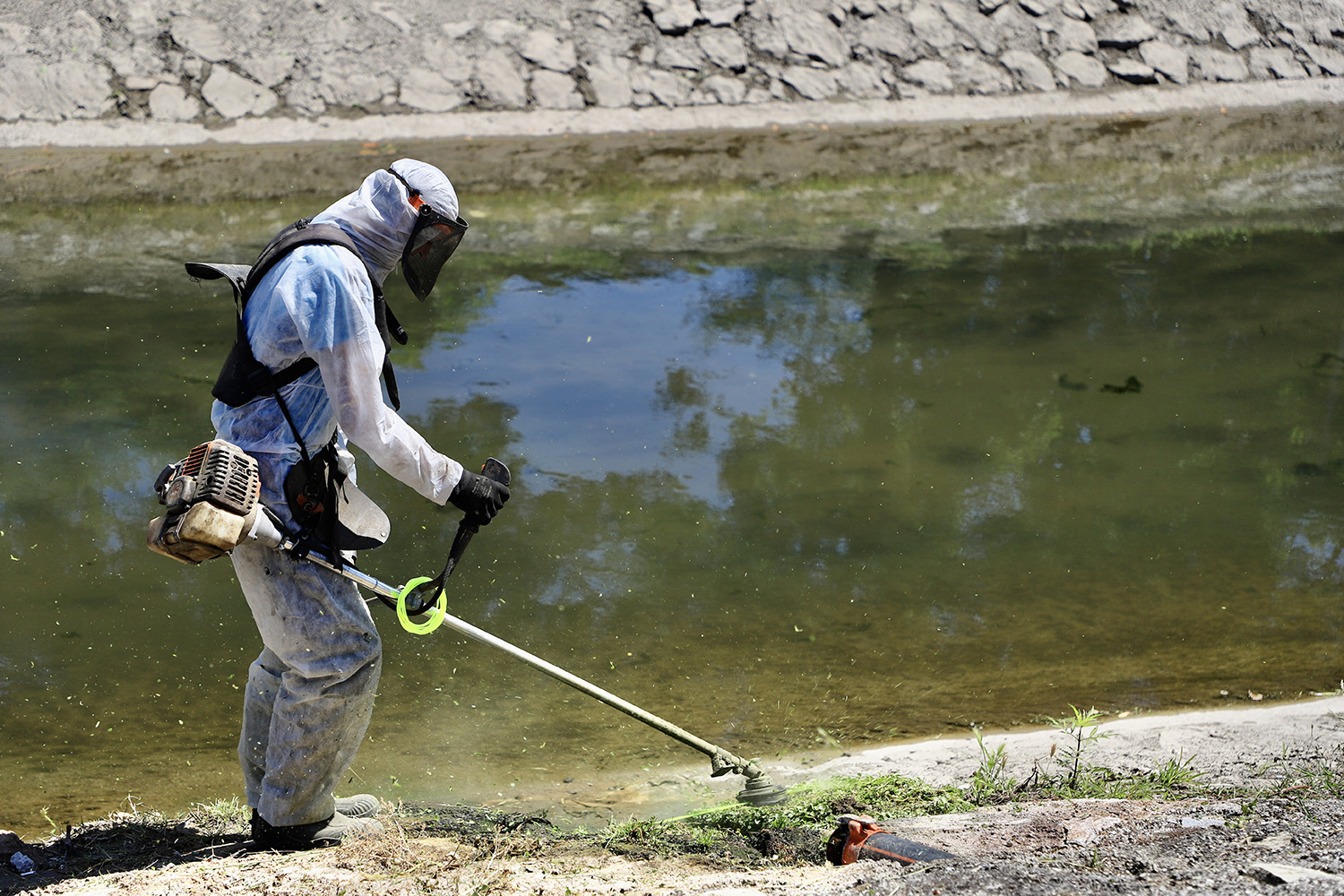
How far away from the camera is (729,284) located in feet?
26.0

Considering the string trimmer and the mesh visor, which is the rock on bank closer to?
the mesh visor

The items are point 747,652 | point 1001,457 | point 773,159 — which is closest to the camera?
point 747,652

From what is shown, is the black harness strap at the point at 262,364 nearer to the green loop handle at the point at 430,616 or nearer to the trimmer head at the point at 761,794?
the green loop handle at the point at 430,616

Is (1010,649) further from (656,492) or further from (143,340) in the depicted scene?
(143,340)

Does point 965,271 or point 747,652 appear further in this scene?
point 965,271

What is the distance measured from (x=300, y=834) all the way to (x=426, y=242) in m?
1.72

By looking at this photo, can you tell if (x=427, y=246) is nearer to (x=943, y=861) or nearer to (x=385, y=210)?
(x=385, y=210)

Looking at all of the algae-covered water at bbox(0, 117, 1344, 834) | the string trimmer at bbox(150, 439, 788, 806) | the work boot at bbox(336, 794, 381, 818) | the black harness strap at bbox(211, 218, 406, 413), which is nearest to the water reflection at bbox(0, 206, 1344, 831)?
the algae-covered water at bbox(0, 117, 1344, 834)

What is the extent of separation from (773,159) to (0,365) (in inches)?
259

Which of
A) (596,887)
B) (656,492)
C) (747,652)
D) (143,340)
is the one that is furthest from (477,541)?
(143,340)

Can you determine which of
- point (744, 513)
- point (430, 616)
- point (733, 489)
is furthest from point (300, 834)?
point (733, 489)

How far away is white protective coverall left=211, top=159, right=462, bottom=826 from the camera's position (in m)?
2.89

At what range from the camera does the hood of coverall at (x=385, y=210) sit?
3.09 meters

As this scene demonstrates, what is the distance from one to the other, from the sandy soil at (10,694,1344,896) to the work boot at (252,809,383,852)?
6 centimetres
